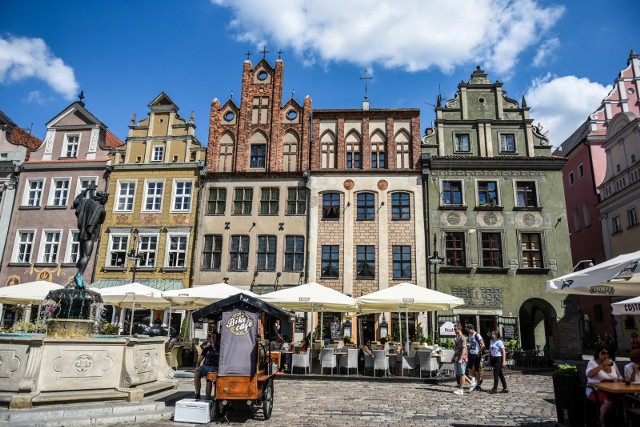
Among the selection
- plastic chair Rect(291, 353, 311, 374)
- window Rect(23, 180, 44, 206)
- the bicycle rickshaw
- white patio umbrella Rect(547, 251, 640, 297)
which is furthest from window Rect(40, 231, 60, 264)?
white patio umbrella Rect(547, 251, 640, 297)

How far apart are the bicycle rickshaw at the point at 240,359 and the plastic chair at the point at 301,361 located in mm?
6452

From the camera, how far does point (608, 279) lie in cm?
736

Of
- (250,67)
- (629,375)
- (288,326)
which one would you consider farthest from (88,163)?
(629,375)

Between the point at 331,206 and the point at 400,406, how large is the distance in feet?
55.5

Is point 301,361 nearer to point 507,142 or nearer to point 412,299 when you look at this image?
point 412,299

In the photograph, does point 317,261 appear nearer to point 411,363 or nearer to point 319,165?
point 319,165

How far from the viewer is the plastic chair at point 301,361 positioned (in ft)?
52.0

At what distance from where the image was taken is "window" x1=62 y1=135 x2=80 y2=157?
2909 cm

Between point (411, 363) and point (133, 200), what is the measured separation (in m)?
20.1

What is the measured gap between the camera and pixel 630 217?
89.7 ft

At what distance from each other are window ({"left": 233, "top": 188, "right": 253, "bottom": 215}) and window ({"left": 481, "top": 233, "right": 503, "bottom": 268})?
549 inches

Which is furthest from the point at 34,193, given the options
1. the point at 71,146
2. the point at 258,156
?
the point at 258,156

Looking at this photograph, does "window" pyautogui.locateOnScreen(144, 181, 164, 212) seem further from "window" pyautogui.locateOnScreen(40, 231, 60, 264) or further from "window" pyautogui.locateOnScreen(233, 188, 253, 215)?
"window" pyautogui.locateOnScreen(40, 231, 60, 264)

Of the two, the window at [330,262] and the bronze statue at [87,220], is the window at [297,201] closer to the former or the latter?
the window at [330,262]
